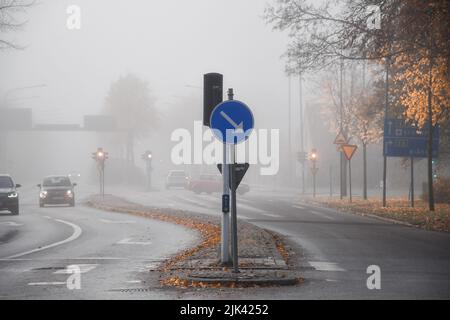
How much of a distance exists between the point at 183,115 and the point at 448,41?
10082 cm

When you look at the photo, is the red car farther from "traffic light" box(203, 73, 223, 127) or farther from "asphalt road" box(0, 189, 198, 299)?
"traffic light" box(203, 73, 223, 127)

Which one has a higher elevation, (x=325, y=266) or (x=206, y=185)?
(x=206, y=185)

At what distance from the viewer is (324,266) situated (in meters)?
15.1

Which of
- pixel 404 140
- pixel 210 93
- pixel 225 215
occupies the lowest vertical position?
pixel 225 215

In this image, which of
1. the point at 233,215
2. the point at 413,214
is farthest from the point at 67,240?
the point at 413,214

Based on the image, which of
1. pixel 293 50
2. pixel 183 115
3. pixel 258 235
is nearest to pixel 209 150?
pixel 183 115

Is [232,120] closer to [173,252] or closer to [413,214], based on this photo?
[173,252]

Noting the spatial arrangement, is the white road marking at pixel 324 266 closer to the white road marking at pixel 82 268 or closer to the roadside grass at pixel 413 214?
the white road marking at pixel 82 268

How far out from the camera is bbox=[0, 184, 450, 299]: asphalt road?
38.2 ft

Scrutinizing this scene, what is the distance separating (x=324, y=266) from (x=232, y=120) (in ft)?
12.0

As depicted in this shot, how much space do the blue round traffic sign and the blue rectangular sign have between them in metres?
23.8

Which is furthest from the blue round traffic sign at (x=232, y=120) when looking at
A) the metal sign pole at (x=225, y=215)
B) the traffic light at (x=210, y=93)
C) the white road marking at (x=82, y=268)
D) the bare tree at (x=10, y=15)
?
the bare tree at (x=10, y=15)

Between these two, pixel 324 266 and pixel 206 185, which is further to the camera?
pixel 206 185

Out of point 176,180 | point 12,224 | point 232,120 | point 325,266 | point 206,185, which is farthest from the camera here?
point 176,180
